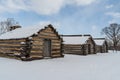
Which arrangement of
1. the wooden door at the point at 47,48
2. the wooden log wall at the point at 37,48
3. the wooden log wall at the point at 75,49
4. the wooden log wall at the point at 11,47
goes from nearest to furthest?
the wooden log wall at the point at 37,48 < the wooden log wall at the point at 11,47 < the wooden door at the point at 47,48 < the wooden log wall at the point at 75,49

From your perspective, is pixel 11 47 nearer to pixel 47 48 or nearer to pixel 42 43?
pixel 42 43

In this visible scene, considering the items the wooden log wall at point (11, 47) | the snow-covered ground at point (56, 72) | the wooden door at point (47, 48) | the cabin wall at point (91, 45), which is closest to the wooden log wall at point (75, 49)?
the cabin wall at point (91, 45)

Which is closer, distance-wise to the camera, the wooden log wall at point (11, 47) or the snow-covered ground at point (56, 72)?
the snow-covered ground at point (56, 72)

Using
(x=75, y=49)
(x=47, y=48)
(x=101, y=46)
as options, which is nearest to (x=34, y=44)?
(x=47, y=48)

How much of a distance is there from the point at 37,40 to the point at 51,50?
2596 mm

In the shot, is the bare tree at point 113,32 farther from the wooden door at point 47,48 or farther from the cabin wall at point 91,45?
the wooden door at point 47,48

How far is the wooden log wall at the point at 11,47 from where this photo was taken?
18.5m

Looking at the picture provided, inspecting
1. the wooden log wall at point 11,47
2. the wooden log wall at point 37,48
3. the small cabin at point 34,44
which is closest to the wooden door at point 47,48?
the small cabin at point 34,44

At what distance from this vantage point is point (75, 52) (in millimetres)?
30906

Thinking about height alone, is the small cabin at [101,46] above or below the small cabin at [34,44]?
below

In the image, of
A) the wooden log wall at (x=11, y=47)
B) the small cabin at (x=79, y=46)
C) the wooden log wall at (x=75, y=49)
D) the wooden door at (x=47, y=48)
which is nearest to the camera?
the wooden log wall at (x=11, y=47)

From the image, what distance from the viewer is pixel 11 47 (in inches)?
774

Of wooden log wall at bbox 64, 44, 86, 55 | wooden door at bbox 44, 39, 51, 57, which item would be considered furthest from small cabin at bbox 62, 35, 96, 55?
wooden door at bbox 44, 39, 51, 57

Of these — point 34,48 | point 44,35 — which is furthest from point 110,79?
point 44,35
